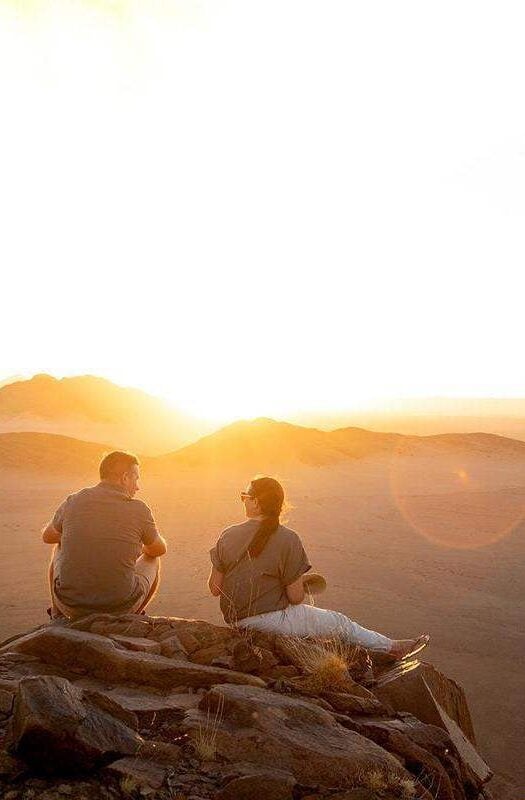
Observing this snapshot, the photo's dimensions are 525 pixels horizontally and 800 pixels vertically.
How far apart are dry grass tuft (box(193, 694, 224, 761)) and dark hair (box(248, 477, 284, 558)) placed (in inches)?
62.8

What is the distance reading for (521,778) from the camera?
18.5 ft

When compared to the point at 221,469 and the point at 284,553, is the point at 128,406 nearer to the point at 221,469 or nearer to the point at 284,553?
the point at 221,469

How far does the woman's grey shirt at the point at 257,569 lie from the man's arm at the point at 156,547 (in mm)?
537

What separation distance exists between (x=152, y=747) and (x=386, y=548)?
37.7ft

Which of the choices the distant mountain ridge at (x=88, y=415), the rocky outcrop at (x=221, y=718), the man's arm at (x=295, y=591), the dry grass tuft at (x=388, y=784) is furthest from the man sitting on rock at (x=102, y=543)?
the distant mountain ridge at (x=88, y=415)

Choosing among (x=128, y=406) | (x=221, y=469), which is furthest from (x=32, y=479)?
(x=128, y=406)

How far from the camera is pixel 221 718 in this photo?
4129mm

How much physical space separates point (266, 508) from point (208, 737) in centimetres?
209

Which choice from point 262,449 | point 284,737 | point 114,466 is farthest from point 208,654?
point 262,449

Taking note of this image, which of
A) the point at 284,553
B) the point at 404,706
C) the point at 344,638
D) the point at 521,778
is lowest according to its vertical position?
the point at 521,778

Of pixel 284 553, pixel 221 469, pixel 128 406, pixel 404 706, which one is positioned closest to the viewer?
pixel 404 706

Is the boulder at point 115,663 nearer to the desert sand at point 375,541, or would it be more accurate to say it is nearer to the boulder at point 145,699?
the boulder at point 145,699

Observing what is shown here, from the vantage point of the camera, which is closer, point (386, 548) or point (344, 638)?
point (344, 638)

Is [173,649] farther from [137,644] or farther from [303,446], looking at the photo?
[303,446]
